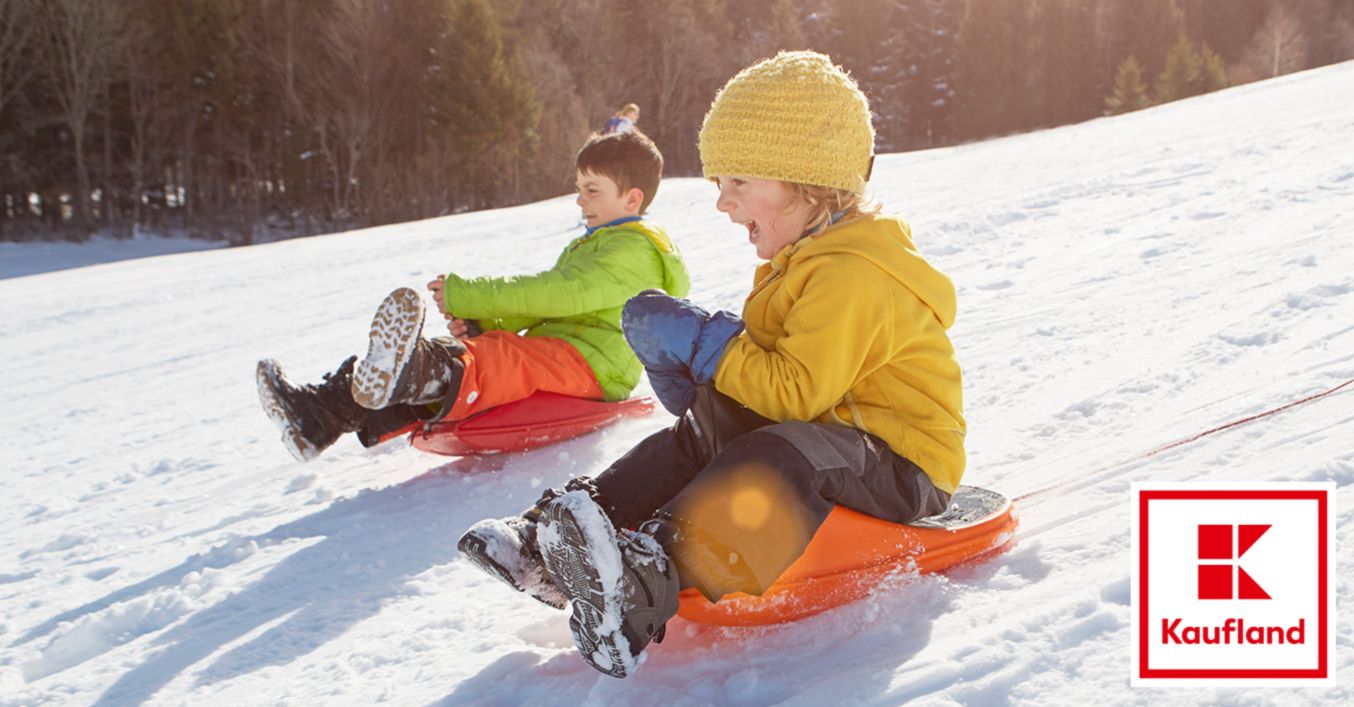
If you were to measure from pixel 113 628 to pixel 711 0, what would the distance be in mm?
33593

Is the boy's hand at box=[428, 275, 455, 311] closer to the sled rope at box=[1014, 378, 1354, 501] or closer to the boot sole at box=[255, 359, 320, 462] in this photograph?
the boot sole at box=[255, 359, 320, 462]

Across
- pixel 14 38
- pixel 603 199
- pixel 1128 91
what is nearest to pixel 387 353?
pixel 603 199

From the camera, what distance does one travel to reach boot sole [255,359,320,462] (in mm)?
3080

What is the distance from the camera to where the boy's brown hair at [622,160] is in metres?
3.55

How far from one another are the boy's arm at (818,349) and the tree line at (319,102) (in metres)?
23.6

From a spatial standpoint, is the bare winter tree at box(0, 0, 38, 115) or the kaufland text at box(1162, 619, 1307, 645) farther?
the bare winter tree at box(0, 0, 38, 115)

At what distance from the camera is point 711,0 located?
3375 centimetres

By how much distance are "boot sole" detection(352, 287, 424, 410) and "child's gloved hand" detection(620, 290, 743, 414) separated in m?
1.06

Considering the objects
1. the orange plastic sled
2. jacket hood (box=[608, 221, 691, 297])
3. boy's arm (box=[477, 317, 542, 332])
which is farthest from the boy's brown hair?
the orange plastic sled

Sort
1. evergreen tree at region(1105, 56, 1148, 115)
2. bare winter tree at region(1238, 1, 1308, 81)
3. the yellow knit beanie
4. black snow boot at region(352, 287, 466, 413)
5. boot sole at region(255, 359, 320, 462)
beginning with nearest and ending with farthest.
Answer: the yellow knit beanie, black snow boot at region(352, 287, 466, 413), boot sole at region(255, 359, 320, 462), evergreen tree at region(1105, 56, 1148, 115), bare winter tree at region(1238, 1, 1308, 81)

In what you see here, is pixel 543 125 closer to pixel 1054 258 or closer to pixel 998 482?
pixel 1054 258

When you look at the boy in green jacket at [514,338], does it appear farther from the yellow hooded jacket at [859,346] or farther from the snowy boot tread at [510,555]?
the yellow hooded jacket at [859,346]

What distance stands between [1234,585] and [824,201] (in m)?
1.05

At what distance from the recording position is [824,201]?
7.06 ft
